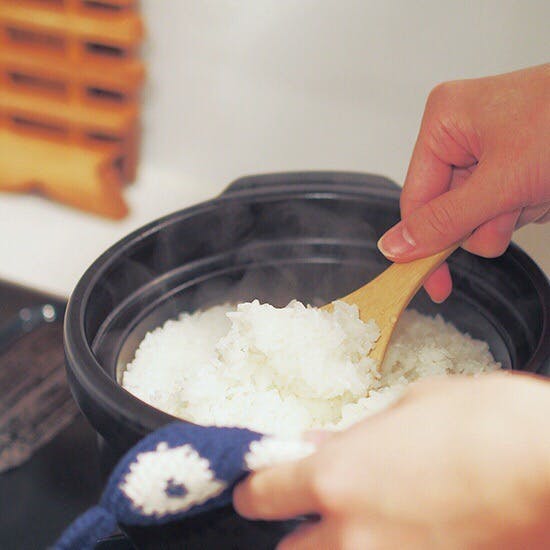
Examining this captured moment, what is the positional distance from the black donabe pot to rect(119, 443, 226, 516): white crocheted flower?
0.63 feet

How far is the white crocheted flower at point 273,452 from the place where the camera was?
51cm

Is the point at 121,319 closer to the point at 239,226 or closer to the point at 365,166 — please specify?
the point at 239,226

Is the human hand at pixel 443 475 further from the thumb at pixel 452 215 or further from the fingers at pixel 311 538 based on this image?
the thumb at pixel 452 215

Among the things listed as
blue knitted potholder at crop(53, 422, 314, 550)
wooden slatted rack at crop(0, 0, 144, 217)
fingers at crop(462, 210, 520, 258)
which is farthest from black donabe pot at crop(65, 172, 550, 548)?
wooden slatted rack at crop(0, 0, 144, 217)

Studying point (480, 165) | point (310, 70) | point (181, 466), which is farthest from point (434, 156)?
point (181, 466)

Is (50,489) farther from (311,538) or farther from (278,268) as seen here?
(311,538)

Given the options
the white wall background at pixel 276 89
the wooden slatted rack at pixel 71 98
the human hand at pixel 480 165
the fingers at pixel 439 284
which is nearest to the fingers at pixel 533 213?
the human hand at pixel 480 165

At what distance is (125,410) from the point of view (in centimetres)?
58

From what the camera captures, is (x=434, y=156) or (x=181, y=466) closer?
(x=181, y=466)

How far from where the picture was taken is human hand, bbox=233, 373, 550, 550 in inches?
17.5

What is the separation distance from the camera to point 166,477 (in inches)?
20.2

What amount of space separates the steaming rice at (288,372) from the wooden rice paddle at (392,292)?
2 cm

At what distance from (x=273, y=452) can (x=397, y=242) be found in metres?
0.38

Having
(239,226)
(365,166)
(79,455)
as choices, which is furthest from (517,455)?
(365,166)
